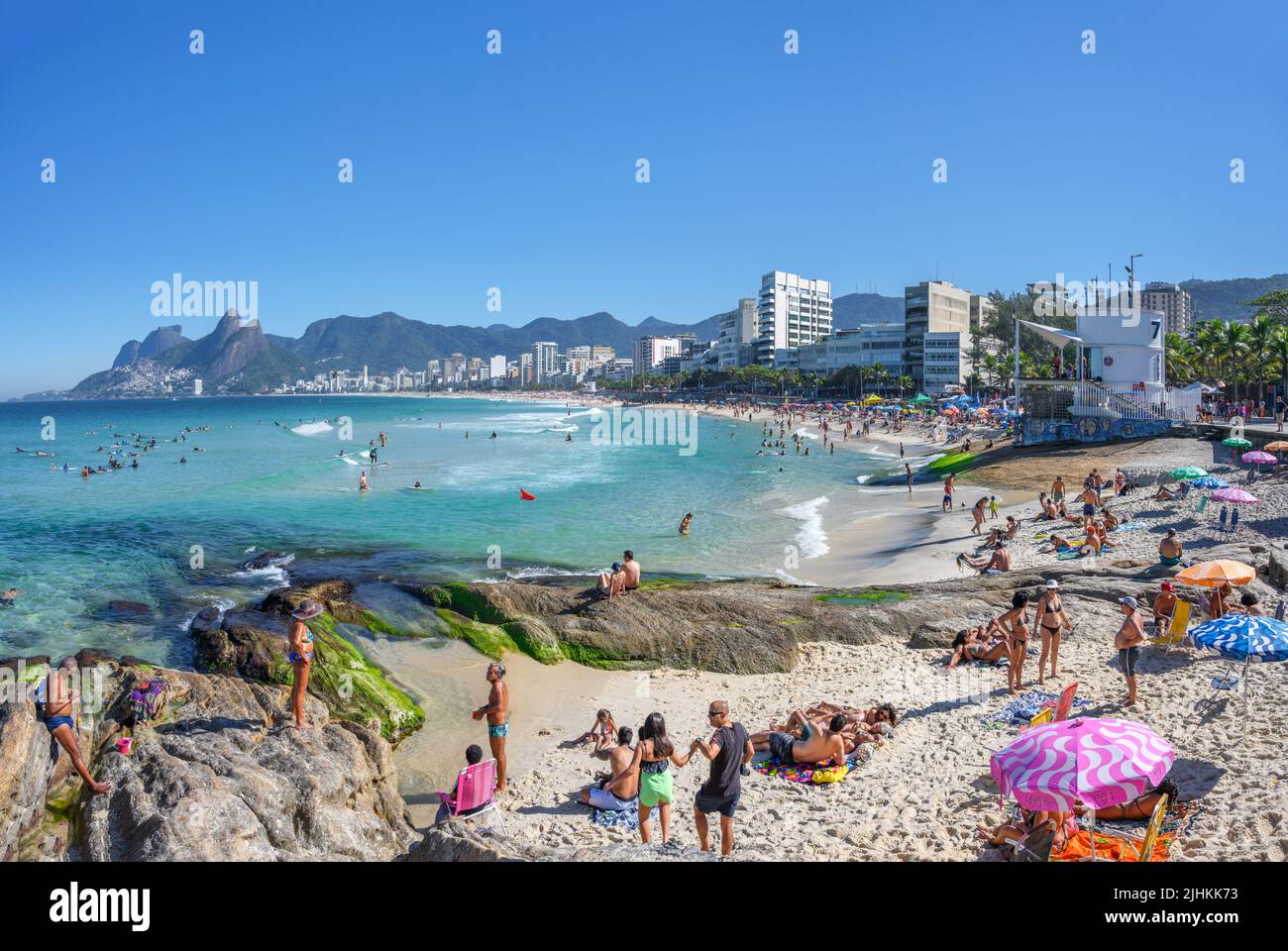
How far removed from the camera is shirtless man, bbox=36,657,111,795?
7465mm

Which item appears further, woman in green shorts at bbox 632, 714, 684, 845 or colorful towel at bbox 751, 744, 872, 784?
colorful towel at bbox 751, 744, 872, 784

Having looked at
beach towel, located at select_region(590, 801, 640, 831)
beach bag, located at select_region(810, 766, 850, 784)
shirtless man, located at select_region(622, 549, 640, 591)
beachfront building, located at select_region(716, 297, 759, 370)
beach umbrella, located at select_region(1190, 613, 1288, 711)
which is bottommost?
beach towel, located at select_region(590, 801, 640, 831)

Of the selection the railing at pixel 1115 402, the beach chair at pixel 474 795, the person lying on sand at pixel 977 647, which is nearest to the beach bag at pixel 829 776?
the beach chair at pixel 474 795

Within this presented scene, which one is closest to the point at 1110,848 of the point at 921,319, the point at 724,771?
the point at 724,771

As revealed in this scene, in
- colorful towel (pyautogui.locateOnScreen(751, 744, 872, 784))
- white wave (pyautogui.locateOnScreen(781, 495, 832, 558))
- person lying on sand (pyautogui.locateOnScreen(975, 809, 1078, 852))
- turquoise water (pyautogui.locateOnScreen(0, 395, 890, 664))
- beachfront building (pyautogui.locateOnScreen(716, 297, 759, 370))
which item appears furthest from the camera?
beachfront building (pyautogui.locateOnScreen(716, 297, 759, 370))

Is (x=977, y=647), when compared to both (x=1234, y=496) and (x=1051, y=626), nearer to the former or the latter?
(x=1051, y=626)

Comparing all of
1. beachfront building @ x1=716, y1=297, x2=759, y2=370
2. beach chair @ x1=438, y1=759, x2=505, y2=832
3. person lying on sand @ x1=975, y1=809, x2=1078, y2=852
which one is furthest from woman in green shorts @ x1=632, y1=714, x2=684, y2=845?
beachfront building @ x1=716, y1=297, x2=759, y2=370

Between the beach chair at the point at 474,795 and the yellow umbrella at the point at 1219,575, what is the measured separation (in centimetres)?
1032

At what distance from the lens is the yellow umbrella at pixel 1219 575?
11.6 metres

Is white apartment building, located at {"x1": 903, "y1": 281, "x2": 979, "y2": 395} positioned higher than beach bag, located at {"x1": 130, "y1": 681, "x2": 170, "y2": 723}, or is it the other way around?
white apartment building, located at {"x1": 903, "y1": 281, "x2": 979, "y2": 395}

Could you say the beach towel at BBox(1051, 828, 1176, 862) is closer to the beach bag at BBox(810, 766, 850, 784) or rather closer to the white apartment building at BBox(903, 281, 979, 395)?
the beach bag at BBox(810, 766, 850, 784)

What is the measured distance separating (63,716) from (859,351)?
123861 millimetres

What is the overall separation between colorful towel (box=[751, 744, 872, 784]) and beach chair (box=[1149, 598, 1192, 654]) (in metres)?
5.18

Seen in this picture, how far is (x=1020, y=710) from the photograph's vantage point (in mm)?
9922
